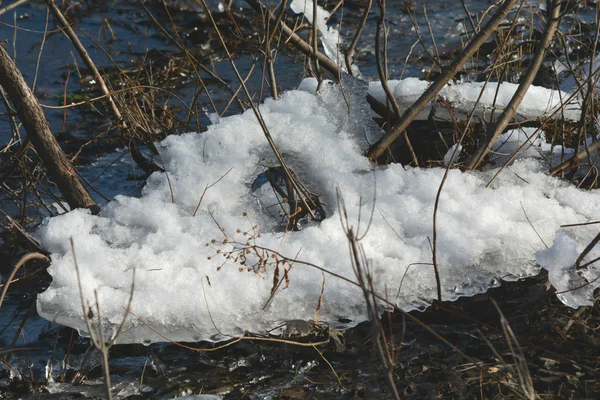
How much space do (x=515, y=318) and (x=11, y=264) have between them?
2.38 metres

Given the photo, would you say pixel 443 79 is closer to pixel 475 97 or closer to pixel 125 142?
pixel 475 97

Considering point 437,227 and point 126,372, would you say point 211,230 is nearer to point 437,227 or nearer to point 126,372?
point 126,372

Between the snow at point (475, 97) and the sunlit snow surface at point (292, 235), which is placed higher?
the snow at point (475, 97)

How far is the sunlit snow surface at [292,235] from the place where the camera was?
2.87m

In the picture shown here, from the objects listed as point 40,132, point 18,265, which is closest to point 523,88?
point 40,132

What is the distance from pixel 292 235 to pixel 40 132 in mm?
1177

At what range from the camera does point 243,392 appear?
2.71 m

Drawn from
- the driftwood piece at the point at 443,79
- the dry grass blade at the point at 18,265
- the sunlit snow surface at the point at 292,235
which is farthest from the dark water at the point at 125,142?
the driftwood piece at the point at 443,79

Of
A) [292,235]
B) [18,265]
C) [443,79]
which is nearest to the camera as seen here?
[18,265]

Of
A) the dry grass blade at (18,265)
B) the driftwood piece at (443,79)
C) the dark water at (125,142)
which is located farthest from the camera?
the driftwood piece at (443,79)

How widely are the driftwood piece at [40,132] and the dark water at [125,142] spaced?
243 mm

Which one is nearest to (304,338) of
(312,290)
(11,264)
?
(312,290)

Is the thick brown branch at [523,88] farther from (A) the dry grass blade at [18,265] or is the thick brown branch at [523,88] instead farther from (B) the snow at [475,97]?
(A) the dry grass blade at [18,265]

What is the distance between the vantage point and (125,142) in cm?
452
